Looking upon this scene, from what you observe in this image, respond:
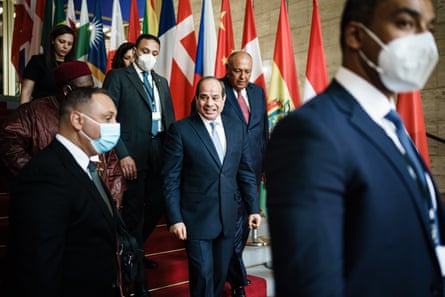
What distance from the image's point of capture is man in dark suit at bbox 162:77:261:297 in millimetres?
2719

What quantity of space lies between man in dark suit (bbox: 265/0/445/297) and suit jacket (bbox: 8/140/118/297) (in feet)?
3.25

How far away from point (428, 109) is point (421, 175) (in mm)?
4821

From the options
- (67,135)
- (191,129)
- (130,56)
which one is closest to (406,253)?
(67,135)

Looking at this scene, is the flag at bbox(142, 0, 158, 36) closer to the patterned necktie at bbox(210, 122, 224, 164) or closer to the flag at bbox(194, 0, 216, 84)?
the flag at bbox(194, 0, 216, 84)

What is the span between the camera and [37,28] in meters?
5.77

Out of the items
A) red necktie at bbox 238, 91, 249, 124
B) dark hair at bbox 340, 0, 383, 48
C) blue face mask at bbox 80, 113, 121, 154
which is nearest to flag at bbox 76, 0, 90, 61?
red necktie at bbox 238, 91, 249, 124

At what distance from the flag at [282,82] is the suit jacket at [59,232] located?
2860 mm

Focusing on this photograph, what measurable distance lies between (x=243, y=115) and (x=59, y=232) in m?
2.06

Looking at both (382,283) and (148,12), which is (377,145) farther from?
(148,12)

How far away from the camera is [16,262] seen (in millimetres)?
1578

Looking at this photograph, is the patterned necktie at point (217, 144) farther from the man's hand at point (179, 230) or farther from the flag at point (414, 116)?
the flag at point (414, 116)

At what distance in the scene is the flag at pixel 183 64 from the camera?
4639 millimetres

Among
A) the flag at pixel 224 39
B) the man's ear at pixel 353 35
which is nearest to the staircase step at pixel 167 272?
the flag at pixel 224 39

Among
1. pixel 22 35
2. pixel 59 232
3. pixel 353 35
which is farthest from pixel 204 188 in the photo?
pixel 22 35
